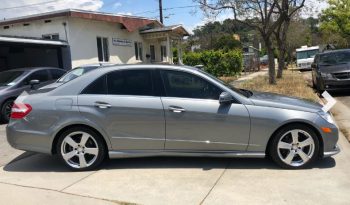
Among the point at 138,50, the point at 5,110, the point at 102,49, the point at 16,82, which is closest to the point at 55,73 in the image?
the point at 16,82

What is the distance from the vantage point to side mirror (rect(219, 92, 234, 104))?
564 cm

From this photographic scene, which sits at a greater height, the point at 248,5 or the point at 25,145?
the point at 248,5

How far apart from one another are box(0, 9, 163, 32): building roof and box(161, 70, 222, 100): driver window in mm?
13579


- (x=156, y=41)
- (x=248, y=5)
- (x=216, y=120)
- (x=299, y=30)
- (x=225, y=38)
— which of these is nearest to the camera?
(x=216, y=120)

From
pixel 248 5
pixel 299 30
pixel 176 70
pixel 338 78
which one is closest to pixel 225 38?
pixel 299 30

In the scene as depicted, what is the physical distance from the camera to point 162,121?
18.9 ft

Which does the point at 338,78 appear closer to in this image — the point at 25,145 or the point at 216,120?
the point at 216,120

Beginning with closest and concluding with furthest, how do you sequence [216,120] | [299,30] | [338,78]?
[216,120] → [338,78] → [299,30]

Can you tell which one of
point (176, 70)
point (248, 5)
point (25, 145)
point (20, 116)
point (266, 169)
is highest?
point (248, 5)

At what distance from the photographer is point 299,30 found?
1967 inches

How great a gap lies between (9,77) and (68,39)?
7294 millimetres

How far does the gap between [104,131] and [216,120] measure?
156 cm

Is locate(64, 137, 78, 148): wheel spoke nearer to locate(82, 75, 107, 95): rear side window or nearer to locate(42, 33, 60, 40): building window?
locate(82, 75, 107, 95): rear side window

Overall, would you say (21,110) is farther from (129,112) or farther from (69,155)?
(129,112)
